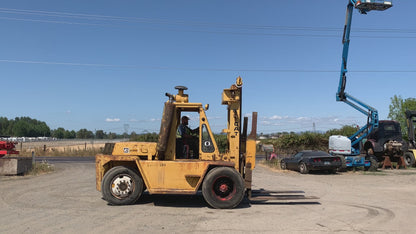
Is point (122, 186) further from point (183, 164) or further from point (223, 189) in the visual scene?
point (223, 189)

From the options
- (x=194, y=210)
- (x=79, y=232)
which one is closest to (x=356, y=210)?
(x=194, y=210)

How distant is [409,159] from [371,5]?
1016 centimetres

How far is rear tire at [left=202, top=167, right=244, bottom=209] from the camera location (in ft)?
24.3

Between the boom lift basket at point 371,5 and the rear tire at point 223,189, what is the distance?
16946 millimetres

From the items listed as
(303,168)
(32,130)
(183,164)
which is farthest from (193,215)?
(32,130)

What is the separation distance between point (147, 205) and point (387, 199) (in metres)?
6.88

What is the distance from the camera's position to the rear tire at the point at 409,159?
64.2 feet

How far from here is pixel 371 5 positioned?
1978 centimetres

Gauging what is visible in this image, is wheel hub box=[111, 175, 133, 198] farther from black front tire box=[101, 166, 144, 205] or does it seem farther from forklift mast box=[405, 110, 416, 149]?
forklift mast box=[405, 110, 416, 149]

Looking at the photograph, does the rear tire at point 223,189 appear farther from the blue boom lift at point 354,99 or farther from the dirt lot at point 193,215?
the blue boom lift at point 354,99

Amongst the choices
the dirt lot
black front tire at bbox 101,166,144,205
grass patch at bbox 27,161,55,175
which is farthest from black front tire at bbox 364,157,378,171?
grass patch at bbox 27,161,55,175

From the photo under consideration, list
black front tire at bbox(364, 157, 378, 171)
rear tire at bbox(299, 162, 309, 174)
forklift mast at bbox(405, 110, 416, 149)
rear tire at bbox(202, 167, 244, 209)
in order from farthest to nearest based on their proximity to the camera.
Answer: forklift mast at bbox(405, 110, 416, 149)
black front tire at bbox(364, 157, 378, 171)
rear tire at bbox(299, 162, 309, 174)
rear tire at bbox(202, 167, 244, 209)

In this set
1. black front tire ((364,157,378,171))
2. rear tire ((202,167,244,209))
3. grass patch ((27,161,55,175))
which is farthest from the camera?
black front tire ((364,157,378,171))

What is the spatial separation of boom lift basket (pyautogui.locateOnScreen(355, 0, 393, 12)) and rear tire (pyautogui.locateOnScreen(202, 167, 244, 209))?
55.6ft
